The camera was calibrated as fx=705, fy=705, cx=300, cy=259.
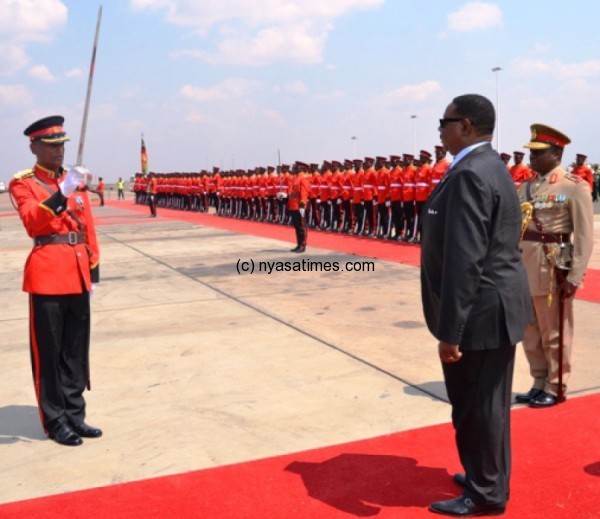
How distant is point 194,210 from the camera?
3222 centimetres

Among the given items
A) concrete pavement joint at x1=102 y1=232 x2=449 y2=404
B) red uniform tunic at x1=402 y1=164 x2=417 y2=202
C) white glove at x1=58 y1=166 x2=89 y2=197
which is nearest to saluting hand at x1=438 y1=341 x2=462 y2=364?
concrete pavement joint at x1=102 y1=232 x2=449 y2=404

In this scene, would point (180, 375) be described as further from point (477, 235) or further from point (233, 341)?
point (477, 235)

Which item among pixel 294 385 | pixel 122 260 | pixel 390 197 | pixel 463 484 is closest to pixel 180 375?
pixel 294 385

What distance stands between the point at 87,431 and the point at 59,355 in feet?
1.57

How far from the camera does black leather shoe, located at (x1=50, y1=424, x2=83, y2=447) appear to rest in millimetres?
4039

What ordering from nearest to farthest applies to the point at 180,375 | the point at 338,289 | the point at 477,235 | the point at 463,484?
the point at 477,235
the point at 463,484
the point at 180,375
the point at 338,289

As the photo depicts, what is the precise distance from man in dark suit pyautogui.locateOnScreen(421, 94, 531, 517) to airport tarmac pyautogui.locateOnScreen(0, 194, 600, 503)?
104 centimetres

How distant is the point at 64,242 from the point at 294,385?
1871 mm

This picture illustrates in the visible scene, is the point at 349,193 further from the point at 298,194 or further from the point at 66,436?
the point at 66,436

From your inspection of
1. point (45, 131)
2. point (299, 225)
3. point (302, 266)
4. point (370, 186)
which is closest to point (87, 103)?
point (45, 131)

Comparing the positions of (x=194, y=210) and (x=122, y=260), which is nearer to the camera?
(x=122, y=260)

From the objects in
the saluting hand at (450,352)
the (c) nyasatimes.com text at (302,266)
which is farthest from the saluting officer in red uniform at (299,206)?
the saluting hand at (450,352)

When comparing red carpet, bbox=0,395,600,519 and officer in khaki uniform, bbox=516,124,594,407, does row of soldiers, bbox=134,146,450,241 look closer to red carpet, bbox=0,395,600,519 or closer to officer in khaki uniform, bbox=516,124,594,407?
officer in khaki uniform, bbox=516,124,594,407

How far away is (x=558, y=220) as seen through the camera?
4422mm
